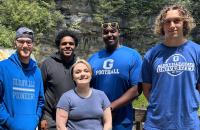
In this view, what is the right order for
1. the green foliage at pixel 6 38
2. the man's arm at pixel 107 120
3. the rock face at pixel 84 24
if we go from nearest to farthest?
the man's arm at pixel 107 120
the green foliage at pixel 6 38
the rock face at pixel 84 24

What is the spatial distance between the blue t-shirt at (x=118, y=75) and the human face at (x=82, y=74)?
1.40ft

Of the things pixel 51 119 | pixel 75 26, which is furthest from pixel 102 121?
pixel 75 26

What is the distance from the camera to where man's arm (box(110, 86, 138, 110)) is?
4090mm

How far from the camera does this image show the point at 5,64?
386 centimetres

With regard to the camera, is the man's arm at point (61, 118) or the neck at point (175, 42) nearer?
the neck at point (175, 42)

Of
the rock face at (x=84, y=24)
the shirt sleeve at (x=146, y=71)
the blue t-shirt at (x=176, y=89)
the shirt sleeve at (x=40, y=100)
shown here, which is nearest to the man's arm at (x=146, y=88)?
the shirt sleeve at (x=146, y=71)

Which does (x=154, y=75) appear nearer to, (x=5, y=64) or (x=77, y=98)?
(x=77, y=98)

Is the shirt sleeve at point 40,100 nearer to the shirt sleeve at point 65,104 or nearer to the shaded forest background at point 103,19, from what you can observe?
the shirt sleeve at point 65,104

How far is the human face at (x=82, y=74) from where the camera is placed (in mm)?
3738

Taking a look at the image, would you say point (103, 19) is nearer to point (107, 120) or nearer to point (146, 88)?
point (107, 120)

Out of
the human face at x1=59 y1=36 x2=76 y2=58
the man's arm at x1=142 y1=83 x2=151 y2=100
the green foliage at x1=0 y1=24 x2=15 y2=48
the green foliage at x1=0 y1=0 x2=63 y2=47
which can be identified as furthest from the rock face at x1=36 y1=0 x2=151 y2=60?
the man's arm at x1=142 y1=83 x2=151 y2=100

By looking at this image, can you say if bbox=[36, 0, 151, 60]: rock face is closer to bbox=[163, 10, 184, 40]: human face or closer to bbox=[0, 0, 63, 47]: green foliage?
bbox=[0, 0, 63, 47]: green foliage

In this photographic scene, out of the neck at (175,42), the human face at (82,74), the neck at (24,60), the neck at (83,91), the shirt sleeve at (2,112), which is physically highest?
the neck at (175,42)

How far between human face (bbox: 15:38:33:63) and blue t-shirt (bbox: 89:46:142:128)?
2.32 feet
